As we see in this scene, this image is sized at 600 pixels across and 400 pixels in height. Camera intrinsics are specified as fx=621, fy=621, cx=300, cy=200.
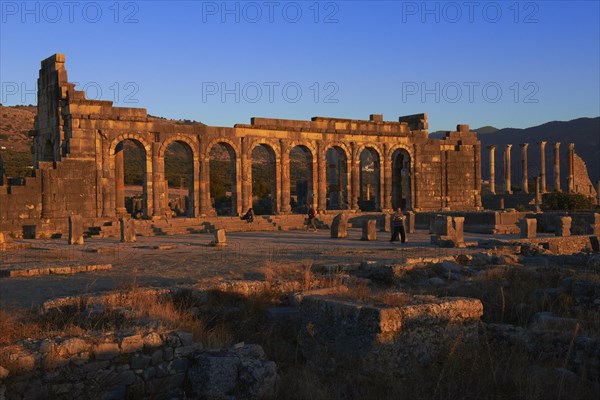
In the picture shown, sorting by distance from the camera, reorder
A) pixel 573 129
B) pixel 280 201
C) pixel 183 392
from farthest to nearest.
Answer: pixel 573 129, pixel 280 201, pixel 183 392

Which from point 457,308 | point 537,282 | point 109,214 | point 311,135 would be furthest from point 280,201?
point 457,308

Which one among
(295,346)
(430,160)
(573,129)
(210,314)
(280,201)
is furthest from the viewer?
(573,129)

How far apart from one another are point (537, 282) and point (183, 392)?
7.74 metres

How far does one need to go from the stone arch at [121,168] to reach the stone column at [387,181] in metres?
13.2

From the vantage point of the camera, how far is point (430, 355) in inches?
263

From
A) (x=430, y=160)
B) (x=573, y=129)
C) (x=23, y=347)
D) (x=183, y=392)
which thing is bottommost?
(x=183, y=392)

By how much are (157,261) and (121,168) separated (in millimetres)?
14117

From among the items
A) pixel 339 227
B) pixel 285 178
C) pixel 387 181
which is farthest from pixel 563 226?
pixel 285 178

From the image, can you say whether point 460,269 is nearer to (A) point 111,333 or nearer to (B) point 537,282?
(B) point 537,282

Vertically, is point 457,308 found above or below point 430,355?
above

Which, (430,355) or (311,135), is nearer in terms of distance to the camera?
(430,355)

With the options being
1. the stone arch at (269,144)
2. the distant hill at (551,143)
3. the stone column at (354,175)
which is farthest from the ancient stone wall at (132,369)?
the distant hill at (551,143)

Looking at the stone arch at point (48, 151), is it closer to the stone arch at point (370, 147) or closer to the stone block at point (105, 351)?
the stone arch at point (370, 147)

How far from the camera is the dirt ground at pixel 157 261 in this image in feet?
33.6
